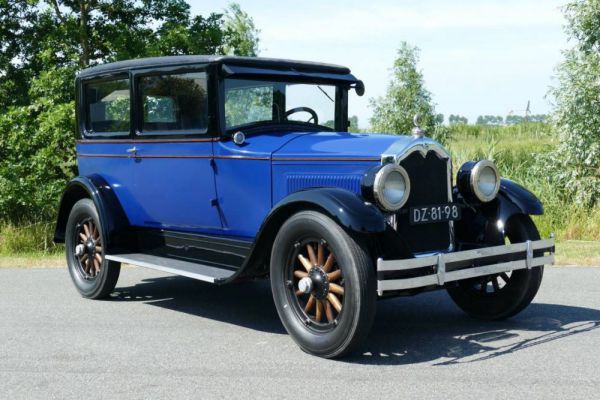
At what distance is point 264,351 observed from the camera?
4926 millimetres

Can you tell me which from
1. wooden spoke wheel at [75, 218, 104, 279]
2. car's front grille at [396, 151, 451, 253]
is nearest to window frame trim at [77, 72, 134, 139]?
wooden spoke wheel at [75, 218, 104, 279]

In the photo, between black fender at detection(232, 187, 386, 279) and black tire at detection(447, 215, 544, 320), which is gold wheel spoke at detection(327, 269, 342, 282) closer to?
black fender at detection(232, 187, 386, 279)

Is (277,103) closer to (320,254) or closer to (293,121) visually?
(293,121)

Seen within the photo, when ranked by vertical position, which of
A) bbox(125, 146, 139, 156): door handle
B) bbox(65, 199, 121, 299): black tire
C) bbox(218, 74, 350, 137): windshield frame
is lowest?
bbox(65, 199, 121, 299): black tire

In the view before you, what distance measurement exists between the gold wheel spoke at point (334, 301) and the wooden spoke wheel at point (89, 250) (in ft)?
9.47

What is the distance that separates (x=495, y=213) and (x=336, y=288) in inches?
58.4

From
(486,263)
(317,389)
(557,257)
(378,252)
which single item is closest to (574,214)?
(557,257)

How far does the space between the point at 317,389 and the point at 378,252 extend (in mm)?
1146

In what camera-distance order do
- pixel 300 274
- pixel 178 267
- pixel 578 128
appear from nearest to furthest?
pixel 300 274, pixel 178 267, pixel 578 128

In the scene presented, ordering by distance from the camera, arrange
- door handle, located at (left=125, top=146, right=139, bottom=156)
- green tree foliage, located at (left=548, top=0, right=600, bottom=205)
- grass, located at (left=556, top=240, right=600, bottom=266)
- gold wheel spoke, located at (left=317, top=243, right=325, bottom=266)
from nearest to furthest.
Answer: gold wheel spoke, located at (left=317, top=243, right=325, bottom=266) < door handle, located at (left=125, top=146, right=139, bottom=156) < grass, located at (left=556, top=240, right=600, bottom=266) < green tree foliage, located at (left=548, top=0, right=600, bottom=205)

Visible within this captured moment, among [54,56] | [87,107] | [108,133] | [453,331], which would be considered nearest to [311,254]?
[453,331]

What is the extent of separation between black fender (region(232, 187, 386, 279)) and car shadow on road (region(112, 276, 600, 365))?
0.60 metres

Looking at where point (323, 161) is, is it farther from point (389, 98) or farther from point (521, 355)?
point (389, 98)

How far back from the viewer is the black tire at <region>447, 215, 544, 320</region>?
5473 millimetres
